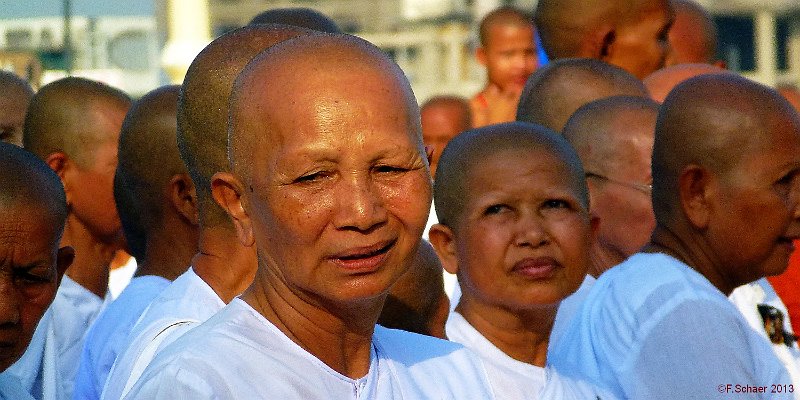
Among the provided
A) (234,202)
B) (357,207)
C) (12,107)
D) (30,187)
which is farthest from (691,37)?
(357,207)

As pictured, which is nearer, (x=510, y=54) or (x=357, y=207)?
(x=357, y=207)

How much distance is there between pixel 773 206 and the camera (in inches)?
160

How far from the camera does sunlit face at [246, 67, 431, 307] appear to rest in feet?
7.91

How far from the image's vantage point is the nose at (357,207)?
94.7 inches

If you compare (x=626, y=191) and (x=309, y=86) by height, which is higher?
(x=309, y=86)

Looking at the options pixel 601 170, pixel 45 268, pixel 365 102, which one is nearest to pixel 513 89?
pixel 601 170

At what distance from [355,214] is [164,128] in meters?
2.23

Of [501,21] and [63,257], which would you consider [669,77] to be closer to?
[63,257]

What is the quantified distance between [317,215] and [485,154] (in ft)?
5.94

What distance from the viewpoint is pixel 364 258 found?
2.46 metres

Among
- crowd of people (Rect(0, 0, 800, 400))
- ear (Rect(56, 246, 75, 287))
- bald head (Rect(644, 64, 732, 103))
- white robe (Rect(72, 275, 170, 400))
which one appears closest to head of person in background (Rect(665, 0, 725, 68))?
bald head (Rect(644, 64, 732, 103))

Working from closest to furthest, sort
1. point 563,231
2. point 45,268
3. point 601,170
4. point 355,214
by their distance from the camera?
1. point 355,214
2. point 45,268
3. point 563,231
4. point 601,170

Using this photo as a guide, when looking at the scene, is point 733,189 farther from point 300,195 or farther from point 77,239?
point 77,239

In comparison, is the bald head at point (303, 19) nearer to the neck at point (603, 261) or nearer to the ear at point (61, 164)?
the ear at point (61, 164)
